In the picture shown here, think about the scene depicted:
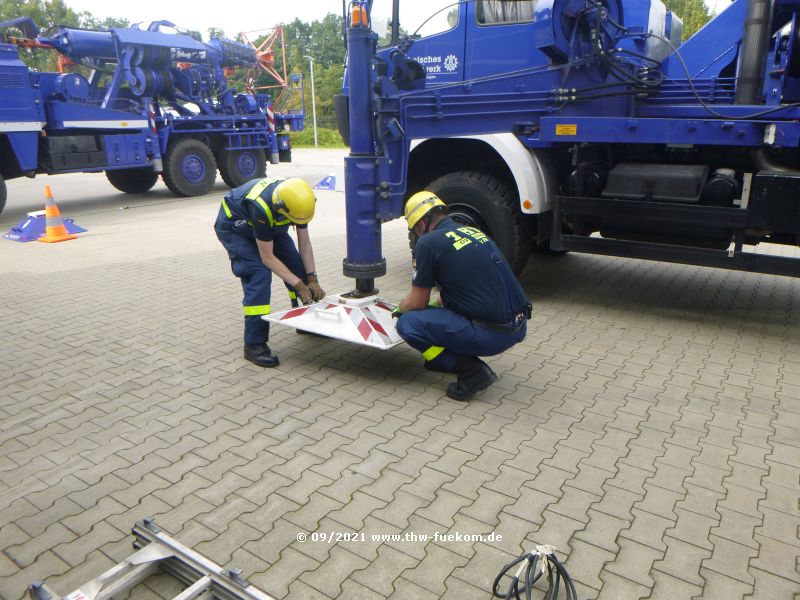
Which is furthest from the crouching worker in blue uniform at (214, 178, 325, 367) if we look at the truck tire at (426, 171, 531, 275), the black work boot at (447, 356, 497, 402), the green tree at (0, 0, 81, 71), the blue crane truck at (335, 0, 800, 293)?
the green tree at (0, 0, 81, 71)

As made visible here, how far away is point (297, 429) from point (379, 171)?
206 centimetres

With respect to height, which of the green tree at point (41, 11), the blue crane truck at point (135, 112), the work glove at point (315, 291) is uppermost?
the green tree at point (41, 11)

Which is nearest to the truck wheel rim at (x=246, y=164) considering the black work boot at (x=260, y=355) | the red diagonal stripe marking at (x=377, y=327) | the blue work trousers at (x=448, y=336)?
the black work boot at (x=260, y=355)

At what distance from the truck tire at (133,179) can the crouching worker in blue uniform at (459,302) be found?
11.0 m

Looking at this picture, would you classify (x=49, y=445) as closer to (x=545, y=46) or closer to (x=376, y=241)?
(x=376, y=241)

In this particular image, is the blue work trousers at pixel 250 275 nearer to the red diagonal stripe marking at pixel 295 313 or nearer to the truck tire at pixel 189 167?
the red diagonal stripe marking at pixel 295 313

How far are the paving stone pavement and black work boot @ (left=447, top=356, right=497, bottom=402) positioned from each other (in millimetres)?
108

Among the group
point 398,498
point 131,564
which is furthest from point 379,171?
point 131,564

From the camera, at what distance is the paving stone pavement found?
8.04 feet

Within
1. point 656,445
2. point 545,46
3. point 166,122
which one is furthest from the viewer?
point 166,122

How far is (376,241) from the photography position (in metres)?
4.60

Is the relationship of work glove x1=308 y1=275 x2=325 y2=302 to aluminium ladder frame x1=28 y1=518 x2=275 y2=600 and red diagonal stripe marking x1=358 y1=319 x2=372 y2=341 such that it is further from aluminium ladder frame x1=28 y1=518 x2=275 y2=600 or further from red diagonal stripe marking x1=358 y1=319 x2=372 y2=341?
aluminium ladder frame x1=28 y1=518 x2=275 y2=600

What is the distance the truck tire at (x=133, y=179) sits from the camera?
1315cm

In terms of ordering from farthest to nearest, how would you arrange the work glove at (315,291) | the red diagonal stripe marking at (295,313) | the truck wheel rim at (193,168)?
the truck wheel rim at (193,168), the work glove at (315,291), the red diagonal stripe marking at (295,313)
